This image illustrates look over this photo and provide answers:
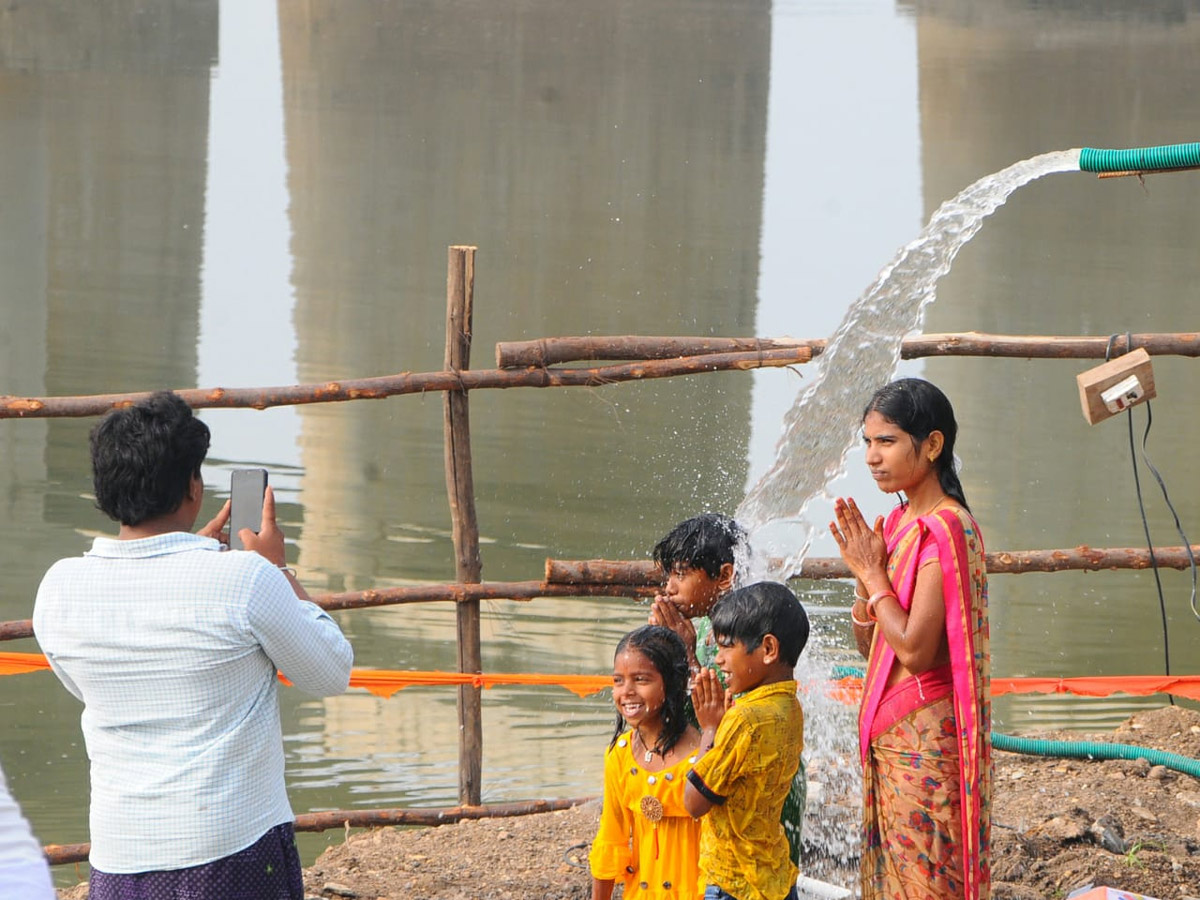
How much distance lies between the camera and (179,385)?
906 centimetres

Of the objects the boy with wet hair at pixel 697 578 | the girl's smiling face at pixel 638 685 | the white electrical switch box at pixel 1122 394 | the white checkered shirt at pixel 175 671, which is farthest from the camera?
the white electrical switch box at pixel 1122 394

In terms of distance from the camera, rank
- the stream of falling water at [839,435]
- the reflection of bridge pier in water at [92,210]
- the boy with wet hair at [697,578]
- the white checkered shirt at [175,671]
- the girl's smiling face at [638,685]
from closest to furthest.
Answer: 1. the white checkered shirt at [175,671]
2. the girl's smiling face at [638,685]
3. the boy with wet hair at [697,578]
4. the stream of falling water at [839,435]
5. the reflection of bridge pier in water at [92,210]

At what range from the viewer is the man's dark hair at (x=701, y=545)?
239cm

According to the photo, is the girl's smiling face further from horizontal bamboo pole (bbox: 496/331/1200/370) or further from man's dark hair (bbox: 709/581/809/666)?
horizontal bamboo pole (bbox: 496/331/1200/370)

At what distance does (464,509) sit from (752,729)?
164 cm

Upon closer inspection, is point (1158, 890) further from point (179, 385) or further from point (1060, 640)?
point (179, 385)

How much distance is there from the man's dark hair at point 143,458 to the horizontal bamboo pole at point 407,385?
1.66 m

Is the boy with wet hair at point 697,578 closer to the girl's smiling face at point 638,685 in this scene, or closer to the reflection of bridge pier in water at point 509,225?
the girl's smiling face at point 638,685

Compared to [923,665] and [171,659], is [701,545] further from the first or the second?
[171,659]

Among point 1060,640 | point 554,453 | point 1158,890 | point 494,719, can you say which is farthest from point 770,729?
point 554,453

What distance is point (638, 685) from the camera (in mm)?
2244

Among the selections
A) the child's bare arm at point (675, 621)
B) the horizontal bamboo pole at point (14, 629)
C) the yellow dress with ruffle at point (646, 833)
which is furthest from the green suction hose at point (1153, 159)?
the horizontal bamboo pole at point (14, 629)

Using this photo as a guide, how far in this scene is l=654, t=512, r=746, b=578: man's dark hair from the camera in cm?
239

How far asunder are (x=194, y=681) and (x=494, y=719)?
2.89 m
